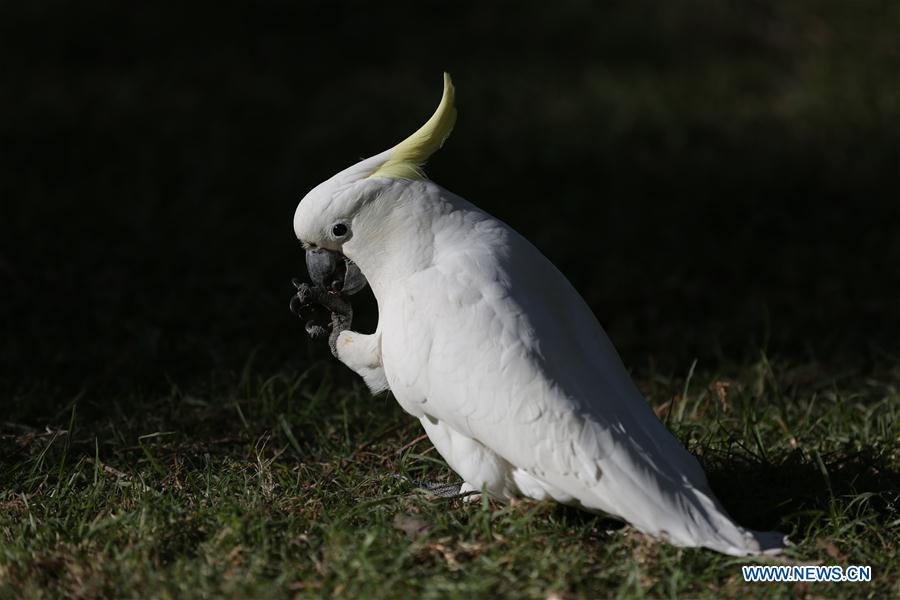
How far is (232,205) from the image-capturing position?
4.98 m

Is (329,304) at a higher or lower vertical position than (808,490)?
higher

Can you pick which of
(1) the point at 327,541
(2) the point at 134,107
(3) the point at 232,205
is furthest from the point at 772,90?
(1) the point at 327,541

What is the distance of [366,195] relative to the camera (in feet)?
8.24

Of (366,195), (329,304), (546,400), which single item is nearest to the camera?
(546,400)

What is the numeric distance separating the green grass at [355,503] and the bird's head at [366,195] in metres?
0.63

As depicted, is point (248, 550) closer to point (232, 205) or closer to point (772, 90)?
point (232, 205)

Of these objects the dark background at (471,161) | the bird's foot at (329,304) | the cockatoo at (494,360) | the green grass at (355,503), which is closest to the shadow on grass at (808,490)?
the green grass at (355,503)

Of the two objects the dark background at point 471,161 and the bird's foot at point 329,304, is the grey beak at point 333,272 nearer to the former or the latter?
the bird's foot at point 329,304

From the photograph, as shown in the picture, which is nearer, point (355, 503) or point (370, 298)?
point (355, 503)

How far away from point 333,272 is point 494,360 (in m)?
0.60

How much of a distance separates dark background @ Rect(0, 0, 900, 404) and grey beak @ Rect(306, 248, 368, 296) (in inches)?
37.3

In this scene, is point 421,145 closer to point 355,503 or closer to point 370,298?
point 355,503

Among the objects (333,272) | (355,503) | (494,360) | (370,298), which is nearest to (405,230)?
(333,272)

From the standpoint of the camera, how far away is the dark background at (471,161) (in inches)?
157
